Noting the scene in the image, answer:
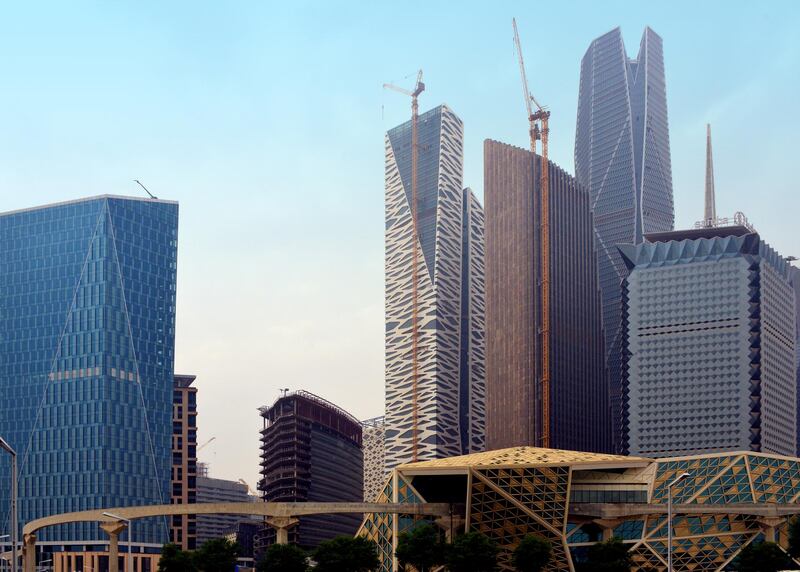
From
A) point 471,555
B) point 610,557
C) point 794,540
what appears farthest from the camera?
point 610,557

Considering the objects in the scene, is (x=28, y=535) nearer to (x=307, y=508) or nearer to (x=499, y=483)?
(x=307, y=508)

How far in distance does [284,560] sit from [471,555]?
25.0 meters

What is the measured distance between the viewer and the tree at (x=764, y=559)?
149 meters

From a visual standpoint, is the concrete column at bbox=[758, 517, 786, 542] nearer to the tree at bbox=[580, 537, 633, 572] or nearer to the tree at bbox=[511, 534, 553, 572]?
the tree at bbox=[580, 537, 633, 572]

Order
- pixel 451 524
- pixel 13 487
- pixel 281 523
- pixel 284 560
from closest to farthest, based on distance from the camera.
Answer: pixel 13 487, pixel 284 560, pixel 281 523, pixel 451 524

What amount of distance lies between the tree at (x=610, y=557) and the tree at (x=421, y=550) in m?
20.8

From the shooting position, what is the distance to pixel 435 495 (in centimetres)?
17650

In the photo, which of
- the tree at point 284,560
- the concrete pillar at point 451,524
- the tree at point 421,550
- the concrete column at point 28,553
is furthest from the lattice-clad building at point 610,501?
the concrete column at point 28,553

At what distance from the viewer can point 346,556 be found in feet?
506

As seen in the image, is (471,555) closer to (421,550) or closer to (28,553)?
(421,550)

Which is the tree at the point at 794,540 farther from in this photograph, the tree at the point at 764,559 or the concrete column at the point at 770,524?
the concrete column at the point at 770,524

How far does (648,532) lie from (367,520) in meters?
A: 44.2

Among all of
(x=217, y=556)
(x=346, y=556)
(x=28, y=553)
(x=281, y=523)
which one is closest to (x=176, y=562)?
(x=217, y=556)

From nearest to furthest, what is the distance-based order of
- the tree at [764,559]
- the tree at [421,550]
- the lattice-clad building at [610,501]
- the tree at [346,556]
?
1. the tree at [764,559]
2. the tree at [346,556]
3. the tree at [421,550]
4. the lattice-clad building at [610,501]
